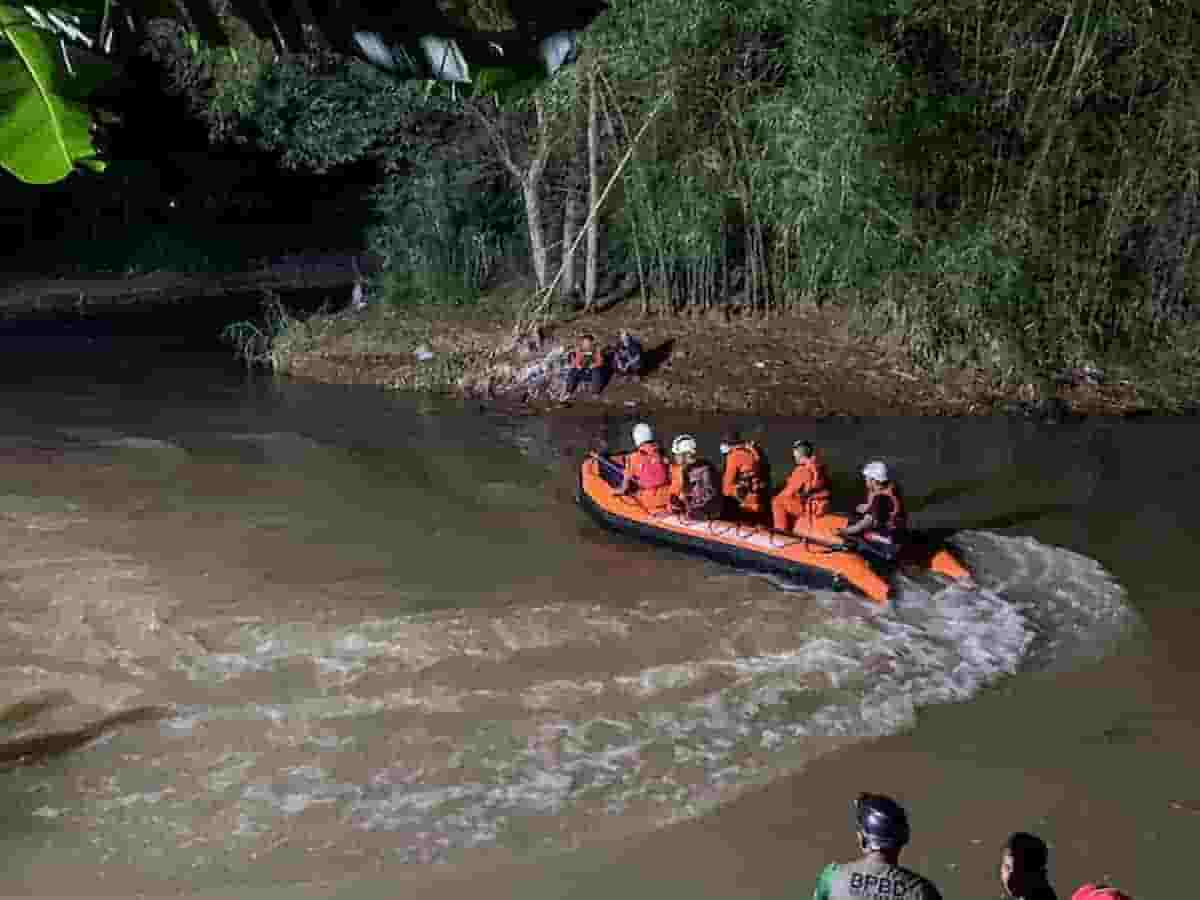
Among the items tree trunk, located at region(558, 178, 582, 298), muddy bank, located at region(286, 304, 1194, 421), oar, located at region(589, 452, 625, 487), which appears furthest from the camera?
tree trunk, located at region(558, 178, 582, 298)

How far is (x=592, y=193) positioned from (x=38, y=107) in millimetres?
12874

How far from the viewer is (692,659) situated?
6.88 m

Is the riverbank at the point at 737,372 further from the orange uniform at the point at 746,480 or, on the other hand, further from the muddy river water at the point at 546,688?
the orange uniform at the point at 746,480

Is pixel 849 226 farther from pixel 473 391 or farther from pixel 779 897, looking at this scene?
pixel 779 897

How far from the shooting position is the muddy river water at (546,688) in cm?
503

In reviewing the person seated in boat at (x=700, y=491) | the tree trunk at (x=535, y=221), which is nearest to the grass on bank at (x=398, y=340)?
the tree trunk at (x=535, y=221)

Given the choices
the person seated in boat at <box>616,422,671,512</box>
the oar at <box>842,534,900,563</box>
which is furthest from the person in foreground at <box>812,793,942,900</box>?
the person seated in boat at <box>616,422,671,512</box>

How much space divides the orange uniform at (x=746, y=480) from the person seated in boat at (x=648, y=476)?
460 mm

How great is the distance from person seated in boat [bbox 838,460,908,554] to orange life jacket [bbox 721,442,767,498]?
83 cm

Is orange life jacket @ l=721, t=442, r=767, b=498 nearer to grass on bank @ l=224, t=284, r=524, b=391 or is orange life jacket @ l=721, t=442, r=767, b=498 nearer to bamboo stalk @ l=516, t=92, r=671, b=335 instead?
bamboo stalk @ l=516, t=92, r=671, b=335

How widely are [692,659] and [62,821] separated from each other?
3.16 metres

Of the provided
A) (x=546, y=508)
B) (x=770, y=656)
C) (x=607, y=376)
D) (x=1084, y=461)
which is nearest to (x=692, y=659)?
(x=770, y=656)

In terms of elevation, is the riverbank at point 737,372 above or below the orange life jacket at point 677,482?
above

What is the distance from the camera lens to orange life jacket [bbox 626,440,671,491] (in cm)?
869
